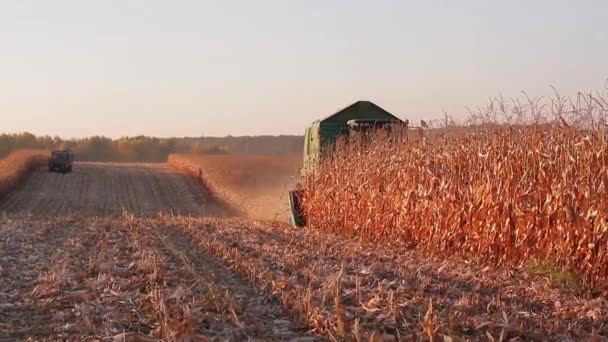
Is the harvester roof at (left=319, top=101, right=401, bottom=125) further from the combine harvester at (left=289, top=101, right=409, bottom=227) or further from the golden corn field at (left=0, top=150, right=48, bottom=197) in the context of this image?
the golden corn field at (left=0, top=150, right=48, bottom=197)

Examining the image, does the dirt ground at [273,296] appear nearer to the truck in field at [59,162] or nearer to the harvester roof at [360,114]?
the harvester roof at [360,114]

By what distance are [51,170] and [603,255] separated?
41.0 meters

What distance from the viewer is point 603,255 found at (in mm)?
7410

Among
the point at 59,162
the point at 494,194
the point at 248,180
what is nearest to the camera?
the point at 494,194

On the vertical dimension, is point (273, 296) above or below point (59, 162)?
below

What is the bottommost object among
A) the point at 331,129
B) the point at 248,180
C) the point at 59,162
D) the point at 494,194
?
the point at 248,180

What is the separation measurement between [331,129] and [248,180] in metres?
20.4

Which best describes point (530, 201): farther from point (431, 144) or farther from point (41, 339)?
point (41, 339)

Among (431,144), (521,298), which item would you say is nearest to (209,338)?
(521,298)

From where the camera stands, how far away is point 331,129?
18.1 meters

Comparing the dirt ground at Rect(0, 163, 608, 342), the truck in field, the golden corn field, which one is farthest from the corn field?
the truck in field

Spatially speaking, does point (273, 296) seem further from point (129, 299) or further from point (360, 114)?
point (360, 114)

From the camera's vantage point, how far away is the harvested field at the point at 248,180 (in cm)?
2819

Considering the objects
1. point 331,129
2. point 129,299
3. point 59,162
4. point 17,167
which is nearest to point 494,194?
point 129,299
